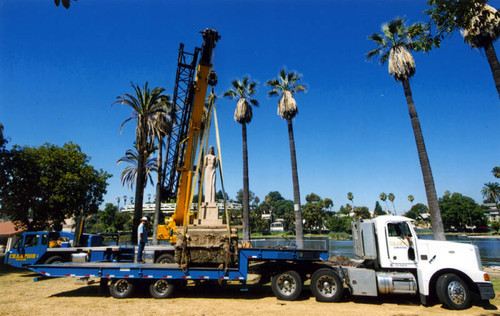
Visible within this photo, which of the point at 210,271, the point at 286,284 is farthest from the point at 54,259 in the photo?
the point at 286,284

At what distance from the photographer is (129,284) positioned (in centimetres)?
953

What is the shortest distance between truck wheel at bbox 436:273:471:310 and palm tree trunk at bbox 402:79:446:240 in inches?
250

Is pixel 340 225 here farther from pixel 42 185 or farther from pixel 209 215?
pixel 209 215

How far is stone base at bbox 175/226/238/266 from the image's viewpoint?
364 inches

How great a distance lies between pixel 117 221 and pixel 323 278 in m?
58.5

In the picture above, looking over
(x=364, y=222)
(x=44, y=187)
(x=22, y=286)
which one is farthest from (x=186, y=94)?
(x=44, y=187)

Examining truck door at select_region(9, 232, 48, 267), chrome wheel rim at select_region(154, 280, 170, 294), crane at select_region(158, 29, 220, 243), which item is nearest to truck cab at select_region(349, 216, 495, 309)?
chrome wheel rim at select_region(154, 280, 170, 294)

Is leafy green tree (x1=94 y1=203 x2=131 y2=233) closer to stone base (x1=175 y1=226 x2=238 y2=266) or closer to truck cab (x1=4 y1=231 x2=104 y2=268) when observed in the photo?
truck cab (x1=4 y1=231 x2=104 y2=268)

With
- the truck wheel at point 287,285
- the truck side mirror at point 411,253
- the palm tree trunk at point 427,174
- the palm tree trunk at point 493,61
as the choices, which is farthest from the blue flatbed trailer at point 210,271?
the palm tree trunk at point 493,61

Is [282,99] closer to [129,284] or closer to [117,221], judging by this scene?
[129,284]

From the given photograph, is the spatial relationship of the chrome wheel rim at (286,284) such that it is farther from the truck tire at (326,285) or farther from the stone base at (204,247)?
the stone base at (204,247)

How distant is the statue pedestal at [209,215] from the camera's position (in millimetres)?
10352

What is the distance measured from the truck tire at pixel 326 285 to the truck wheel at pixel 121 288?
252 inches

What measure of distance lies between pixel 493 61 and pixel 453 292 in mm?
10292
